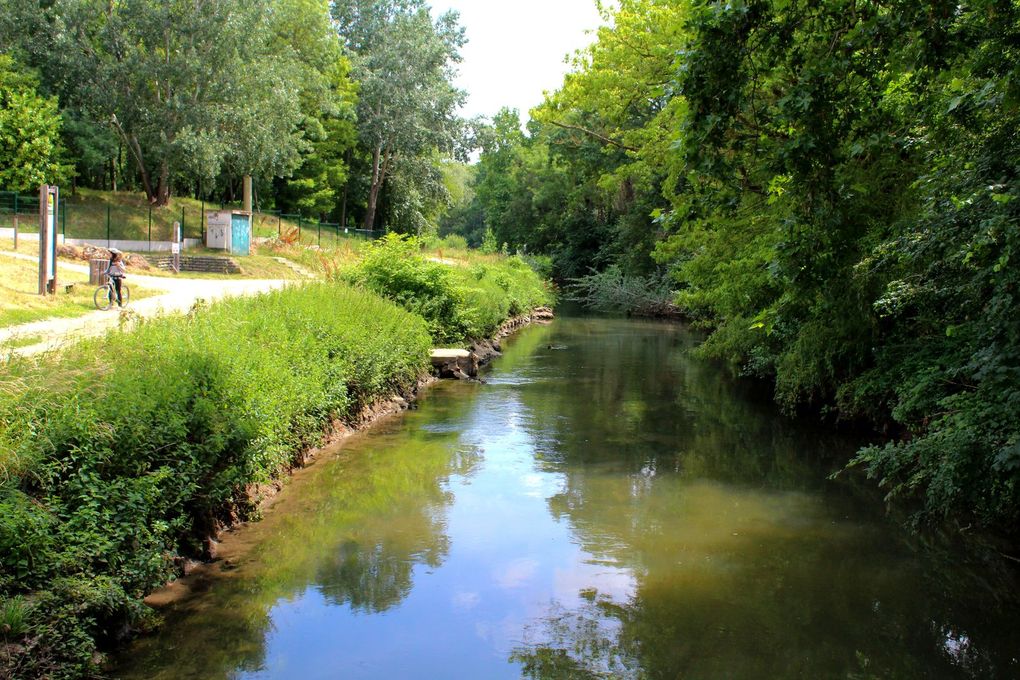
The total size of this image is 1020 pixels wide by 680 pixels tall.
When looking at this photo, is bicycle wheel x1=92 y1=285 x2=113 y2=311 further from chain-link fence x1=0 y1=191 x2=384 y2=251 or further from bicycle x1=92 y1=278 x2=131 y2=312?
chain-link fence x1=0 y1=191 x2=384 y2=251

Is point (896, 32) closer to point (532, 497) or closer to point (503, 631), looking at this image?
point (503, 631)

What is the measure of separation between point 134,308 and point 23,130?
20.5 metres

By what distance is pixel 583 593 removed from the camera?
26.2 ft

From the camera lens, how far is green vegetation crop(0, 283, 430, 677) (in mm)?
5734

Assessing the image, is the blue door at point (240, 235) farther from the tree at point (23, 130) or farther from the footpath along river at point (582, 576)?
the footpath along river at point (582, 576)

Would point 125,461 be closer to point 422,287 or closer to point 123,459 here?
point 123,459

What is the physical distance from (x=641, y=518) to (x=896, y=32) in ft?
19.4

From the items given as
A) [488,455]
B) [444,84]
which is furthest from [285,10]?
[488,455]

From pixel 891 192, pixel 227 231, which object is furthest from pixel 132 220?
pixel 891 192

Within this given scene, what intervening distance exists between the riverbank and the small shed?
26.1 meters

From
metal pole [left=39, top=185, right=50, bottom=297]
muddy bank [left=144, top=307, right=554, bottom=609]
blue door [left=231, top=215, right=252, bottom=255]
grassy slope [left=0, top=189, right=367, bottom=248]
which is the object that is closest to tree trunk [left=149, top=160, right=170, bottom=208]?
grassy slope [left=0, top=189, right=367, bottom=248]

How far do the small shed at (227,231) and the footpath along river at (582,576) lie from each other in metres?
25.0

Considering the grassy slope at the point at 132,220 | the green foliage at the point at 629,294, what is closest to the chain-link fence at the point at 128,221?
the grassy slope at the point at 132,220

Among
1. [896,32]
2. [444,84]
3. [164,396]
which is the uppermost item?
[444,84]
